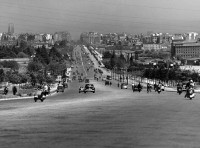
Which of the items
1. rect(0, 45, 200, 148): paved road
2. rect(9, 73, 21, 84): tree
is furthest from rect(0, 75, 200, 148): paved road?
rect(9, 73, 21, 84): tree

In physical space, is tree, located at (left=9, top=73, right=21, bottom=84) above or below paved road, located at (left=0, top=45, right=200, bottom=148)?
below

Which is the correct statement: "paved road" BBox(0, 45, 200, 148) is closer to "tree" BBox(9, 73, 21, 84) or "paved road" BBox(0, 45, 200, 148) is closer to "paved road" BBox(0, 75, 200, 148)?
"paved road" BBox(0, 75, 200, 148)

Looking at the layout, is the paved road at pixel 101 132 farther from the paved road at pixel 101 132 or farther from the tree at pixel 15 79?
the tree at pixel 15 79

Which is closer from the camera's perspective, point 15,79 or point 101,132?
point 101,132

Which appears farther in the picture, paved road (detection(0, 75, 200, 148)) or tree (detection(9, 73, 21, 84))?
tree (detection(9, 73, 21, 84))

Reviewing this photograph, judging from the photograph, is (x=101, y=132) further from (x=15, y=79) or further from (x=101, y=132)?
(x=15, y=79)

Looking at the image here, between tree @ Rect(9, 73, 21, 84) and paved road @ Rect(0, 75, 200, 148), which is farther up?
paved road @ Rect(0, 75, 200, 148)

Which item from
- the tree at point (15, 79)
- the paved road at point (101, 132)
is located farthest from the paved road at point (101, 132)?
the tree at point (15, 79)

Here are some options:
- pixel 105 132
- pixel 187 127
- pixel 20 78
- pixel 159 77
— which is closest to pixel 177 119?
pixel 187 127

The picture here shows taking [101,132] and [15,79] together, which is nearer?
[101,132]

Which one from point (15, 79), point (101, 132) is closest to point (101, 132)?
point (101, 132)

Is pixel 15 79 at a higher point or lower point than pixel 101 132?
lower
